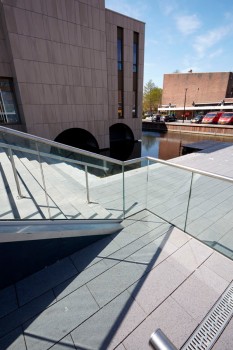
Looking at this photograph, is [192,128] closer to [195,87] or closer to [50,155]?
[195,87]

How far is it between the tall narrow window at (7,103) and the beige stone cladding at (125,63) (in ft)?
19.9

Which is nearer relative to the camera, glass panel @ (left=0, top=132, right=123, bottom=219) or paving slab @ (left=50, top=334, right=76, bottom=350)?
paving slab @ (left=50, top=334, right=76, bottom=350)

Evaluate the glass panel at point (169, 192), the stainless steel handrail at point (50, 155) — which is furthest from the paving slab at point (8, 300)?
the glass panel at point (169, 192)

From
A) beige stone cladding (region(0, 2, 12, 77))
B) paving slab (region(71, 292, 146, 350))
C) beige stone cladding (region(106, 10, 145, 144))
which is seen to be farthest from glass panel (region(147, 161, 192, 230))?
beige stone cladding (region(0, 2, 12, 77))

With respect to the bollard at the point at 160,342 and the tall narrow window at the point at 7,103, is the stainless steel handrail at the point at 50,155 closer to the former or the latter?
the bollard at the point at 160,342

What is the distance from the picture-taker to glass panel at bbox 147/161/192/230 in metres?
3.41

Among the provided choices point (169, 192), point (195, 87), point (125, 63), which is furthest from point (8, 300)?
point (195, 87)

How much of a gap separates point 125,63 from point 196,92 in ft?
103

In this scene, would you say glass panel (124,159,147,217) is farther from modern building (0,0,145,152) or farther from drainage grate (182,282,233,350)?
modern building (0,0,145,152)

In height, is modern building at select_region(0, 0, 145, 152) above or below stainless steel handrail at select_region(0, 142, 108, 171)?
above

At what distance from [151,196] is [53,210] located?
2.44 m

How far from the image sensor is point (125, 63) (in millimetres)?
13625

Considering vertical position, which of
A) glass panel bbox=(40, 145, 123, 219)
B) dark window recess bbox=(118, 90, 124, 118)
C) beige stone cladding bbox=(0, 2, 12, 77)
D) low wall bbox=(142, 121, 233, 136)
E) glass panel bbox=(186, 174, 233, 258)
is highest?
beige stone cladding bbox=(0, 2, 12, 77)

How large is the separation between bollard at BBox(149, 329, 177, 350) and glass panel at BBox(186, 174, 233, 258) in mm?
2449
